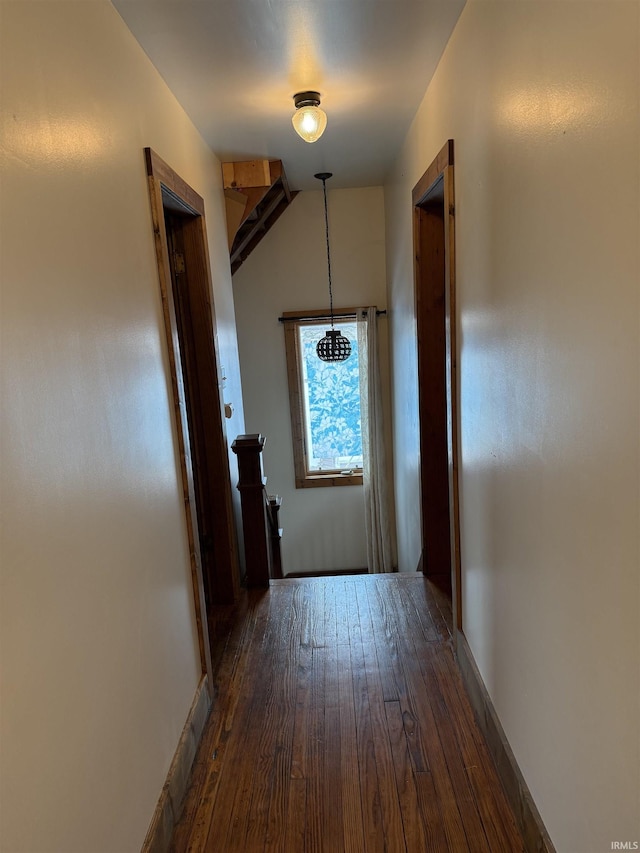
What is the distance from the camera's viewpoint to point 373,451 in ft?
15.9

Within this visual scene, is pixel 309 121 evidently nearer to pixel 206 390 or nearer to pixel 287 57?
pixel 287 57

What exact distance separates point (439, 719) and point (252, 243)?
3816 mm

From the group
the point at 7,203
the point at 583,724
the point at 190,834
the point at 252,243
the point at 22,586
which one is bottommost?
the point at 190,834

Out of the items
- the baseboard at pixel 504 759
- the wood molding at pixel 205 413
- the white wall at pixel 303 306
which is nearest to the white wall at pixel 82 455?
the wood molding at pixel 205 413

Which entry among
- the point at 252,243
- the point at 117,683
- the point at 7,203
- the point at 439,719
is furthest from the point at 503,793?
the point at 252,243

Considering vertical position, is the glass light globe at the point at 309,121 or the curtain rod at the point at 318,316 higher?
the glass light globe at the point at 309,121

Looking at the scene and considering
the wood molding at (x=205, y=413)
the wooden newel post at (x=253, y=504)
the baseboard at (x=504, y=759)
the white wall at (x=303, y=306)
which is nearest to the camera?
the baseboard at (x=504, y=759)

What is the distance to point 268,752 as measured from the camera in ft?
6.45

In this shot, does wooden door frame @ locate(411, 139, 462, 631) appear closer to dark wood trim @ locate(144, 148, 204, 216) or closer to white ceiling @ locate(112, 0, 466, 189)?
white ceiling @ locate(112, 0, 466, 189)

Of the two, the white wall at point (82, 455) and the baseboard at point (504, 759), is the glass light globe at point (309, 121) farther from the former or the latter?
the baseboard at point (504, 759)

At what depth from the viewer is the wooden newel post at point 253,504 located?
3.05 metres

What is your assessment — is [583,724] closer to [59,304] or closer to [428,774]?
[428,774]

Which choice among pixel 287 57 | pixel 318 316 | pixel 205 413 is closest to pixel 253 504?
pixel 205 413

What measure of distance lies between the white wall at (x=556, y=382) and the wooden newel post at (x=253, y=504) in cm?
140
